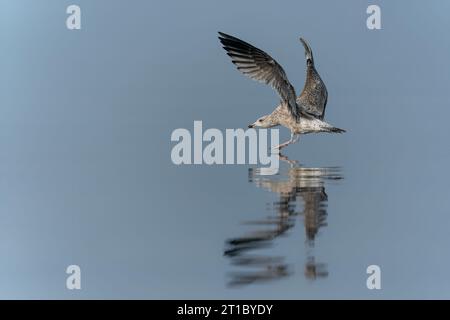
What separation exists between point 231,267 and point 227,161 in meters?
4.06

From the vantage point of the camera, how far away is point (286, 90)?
8719 millimetres

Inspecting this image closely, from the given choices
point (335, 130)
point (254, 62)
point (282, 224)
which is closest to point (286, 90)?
point (254, 62)

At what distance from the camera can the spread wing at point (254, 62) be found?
8375mm

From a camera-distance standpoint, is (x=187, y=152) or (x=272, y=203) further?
(x=187, y=152)

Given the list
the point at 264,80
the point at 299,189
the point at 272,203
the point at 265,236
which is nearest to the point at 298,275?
the point at 265,236

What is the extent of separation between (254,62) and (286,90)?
0.57 metres

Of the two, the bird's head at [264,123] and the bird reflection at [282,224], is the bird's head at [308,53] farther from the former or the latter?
the bird reflection at [282,224]

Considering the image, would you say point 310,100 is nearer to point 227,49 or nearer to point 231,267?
point 227,49

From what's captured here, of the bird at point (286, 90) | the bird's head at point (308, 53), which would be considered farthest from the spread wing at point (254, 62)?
the bird's head at point (308, 53)

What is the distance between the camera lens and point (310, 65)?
10.3 metres

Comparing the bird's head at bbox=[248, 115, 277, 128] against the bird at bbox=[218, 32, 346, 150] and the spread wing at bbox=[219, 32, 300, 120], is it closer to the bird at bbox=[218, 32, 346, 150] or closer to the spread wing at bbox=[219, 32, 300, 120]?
the bird at bbox=[218, 32, 346, 150]

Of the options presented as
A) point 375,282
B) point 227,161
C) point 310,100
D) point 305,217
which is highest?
point 310,100

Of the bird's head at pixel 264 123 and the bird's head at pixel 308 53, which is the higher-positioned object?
the bird's head at pixel 308 53

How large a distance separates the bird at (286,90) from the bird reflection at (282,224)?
66cm
